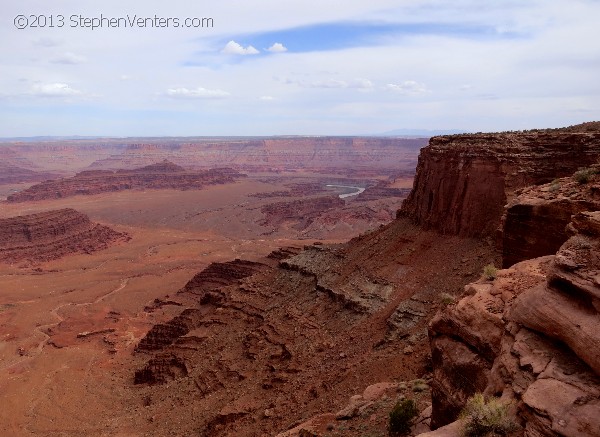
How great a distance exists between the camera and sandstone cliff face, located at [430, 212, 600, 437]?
768cm

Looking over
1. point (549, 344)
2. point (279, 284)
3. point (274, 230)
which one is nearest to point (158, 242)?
point (274, 230)

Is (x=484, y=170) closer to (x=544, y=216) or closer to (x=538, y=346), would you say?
(x=544, y=216)

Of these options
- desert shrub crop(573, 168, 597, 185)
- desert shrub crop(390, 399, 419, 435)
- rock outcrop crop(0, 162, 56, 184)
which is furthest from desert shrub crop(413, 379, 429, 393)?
rock outcrop crop(0, 162, 56, 184)

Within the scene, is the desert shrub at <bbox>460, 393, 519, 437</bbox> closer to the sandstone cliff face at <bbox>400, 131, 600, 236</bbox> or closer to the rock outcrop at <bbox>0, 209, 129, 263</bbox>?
the sandstone cliff face at <bbox>400, 131, 600, 236</bbox>

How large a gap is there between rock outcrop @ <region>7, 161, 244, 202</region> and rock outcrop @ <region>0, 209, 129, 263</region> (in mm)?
48359

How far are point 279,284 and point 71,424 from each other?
15.4m

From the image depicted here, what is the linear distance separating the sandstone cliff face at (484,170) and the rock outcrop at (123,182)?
115341 mm

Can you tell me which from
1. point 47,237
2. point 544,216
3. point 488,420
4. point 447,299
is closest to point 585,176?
point 544,216

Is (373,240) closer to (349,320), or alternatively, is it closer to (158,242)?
(349,320)

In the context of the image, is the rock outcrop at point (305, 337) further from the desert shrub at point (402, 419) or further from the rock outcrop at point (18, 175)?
the rock outcrop at point (18, 175)

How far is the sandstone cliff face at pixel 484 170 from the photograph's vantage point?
78.7 feet

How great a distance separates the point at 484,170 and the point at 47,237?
7068 centimetres

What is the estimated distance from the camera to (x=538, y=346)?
29.6 ft

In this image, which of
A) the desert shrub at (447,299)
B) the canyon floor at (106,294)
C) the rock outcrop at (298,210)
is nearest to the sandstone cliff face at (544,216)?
the desert shrub at (447,299)
